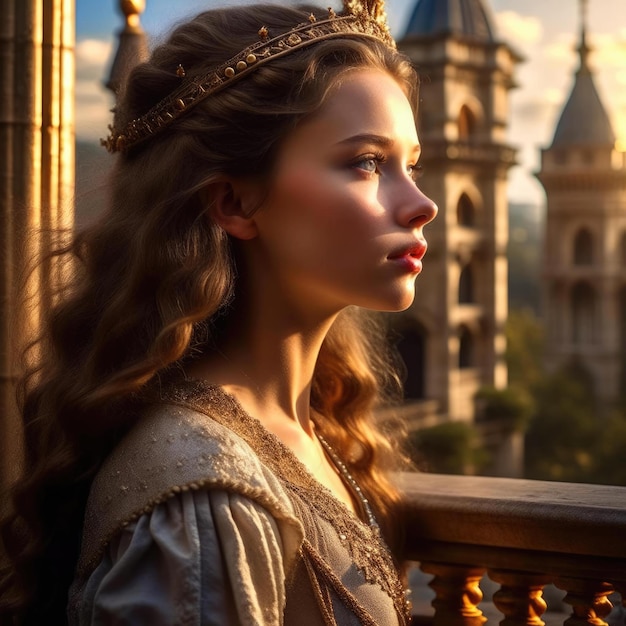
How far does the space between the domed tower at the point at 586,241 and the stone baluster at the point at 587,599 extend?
33.6 meters

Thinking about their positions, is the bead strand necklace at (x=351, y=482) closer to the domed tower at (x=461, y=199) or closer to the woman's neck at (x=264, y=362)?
the woman's neck at (x=264, y=362)

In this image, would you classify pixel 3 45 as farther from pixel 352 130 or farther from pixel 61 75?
pixel 352 130

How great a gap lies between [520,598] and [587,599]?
0.45 ft

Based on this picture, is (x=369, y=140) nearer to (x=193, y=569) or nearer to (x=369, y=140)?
(x=369, y=140)

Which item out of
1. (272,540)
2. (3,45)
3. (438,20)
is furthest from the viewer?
(438,20)

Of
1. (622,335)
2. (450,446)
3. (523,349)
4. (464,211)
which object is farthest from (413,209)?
(523,349)

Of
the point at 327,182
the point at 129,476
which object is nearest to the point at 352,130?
the point at 327,182

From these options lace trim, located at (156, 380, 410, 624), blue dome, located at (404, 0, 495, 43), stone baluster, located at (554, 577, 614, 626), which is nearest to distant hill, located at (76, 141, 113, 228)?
lace trim, located at (156, 380, 410, 624)

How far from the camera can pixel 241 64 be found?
169 centimetres

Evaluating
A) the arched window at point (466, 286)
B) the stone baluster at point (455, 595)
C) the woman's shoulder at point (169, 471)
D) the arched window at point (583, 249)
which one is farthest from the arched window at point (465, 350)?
the woman's shoulder at point (169, 471)

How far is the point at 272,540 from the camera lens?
→ 4.97 feet

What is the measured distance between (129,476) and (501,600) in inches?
33.8

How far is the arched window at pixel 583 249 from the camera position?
3788 cm

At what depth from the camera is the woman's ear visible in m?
1.72
